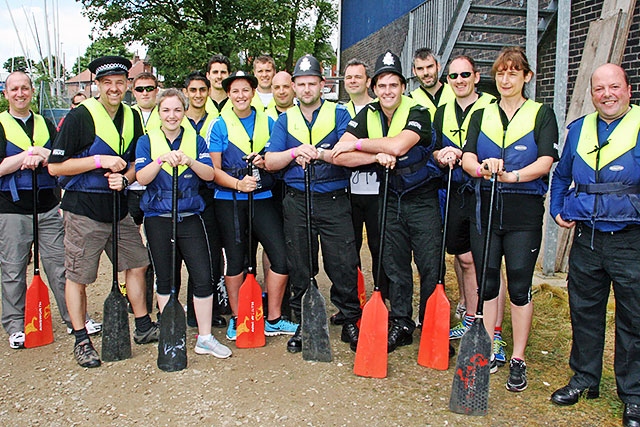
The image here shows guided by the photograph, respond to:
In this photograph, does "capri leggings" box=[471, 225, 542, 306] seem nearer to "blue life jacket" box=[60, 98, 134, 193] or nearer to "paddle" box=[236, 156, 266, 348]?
"paddle" box=[236, 156, 266, 348]

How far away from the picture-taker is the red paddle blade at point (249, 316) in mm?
4289

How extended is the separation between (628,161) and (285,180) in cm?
231

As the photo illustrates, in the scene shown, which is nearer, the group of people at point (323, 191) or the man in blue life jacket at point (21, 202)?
the group of people at point (323, 191)

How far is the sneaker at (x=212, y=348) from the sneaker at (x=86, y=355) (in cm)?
72

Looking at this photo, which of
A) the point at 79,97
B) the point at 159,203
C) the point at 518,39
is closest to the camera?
the point at 159,203

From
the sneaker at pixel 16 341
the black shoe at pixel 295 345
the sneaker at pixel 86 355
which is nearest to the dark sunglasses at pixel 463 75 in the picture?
the black shoe at pixel 295 345

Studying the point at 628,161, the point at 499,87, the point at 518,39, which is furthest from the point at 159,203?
the point at 518,39

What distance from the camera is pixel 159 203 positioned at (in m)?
3.98

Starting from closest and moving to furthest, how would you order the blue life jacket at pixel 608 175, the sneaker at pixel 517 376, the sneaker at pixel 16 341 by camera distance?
1. the blue life jacket at pixel 608 175
2. the sneaker at pixel 517 376
3. the sneaker at pixel 16 341

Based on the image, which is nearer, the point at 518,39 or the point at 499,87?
the point at 499,87

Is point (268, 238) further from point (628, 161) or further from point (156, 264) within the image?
point (628, 161)

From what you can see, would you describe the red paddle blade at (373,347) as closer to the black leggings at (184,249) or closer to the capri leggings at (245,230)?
the capri leggings at (245,230)

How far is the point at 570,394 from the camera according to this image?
3.41 m

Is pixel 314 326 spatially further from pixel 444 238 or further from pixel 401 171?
pixel 401 171
